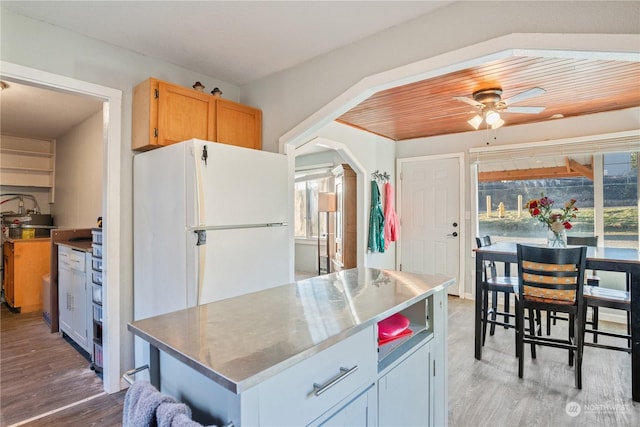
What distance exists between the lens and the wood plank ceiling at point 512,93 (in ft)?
8.87

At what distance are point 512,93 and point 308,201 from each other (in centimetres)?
420

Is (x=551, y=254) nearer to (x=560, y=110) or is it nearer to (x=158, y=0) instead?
(x=560, y=110)

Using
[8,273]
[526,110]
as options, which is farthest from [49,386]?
[526,110]

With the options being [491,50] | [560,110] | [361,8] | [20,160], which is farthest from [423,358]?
[20,160]

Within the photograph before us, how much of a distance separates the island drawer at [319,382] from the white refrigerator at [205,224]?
4.37 feet

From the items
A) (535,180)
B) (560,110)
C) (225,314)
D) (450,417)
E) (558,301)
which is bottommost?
(450,417)

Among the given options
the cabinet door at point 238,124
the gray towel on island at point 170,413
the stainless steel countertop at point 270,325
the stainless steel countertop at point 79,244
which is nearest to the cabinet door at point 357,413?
the stainless steel countertop at point 270,325

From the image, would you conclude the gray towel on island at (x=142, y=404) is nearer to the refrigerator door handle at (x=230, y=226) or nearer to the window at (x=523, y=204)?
the refrigerator door handle at (x=230, y=226)

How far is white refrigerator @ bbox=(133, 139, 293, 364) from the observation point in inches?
82.9

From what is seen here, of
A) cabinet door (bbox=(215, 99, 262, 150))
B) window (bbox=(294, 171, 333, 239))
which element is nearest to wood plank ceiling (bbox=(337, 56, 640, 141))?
cabinet door (bbox=(215, 99, 262, 150))

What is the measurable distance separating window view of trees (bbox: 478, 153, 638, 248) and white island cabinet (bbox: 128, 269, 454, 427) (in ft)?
11.8

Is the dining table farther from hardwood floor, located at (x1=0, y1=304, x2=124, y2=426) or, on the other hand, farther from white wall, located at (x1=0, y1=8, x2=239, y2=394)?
hardwood floor, located at (x1=0, y1=304, x2=124, y2=426)

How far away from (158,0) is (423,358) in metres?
2.36

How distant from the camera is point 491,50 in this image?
1.83 m
